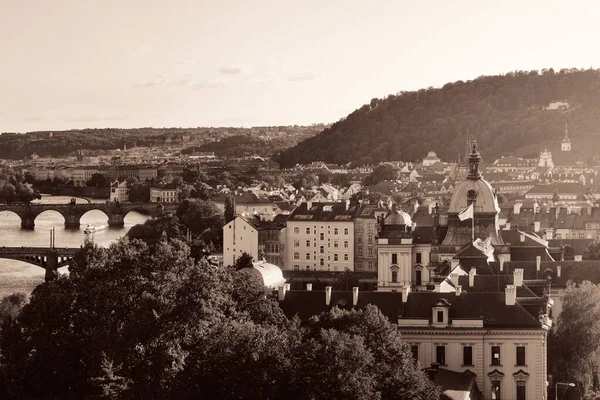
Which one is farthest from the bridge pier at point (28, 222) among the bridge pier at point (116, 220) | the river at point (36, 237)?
the bridge pier at point (116, 220)

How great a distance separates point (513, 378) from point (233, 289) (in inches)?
389

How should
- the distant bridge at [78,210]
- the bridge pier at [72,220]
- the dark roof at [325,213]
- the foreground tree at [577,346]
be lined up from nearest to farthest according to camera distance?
the foreground tree at [577,346]
the dark roof at [325,213]
the distant bridge at [78,210]
the bridge pier at [72,220]

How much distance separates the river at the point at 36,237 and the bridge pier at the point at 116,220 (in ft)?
2.06

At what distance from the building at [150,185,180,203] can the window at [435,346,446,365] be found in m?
130

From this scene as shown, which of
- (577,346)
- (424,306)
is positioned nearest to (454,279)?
(577,346)

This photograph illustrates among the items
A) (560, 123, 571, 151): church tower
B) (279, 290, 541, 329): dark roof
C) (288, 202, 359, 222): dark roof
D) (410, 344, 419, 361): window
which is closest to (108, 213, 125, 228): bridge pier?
(288, 202, 359, 222): dark roof

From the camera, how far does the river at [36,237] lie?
304ft

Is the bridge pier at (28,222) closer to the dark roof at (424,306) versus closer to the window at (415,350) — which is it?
the dark roof at (424,306)

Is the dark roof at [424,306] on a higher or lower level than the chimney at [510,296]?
lower

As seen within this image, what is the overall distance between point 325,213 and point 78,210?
6696 centimetres

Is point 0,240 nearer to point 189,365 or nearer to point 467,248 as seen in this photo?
point 467,248

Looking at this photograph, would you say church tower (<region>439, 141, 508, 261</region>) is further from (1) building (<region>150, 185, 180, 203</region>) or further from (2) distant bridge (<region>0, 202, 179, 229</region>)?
(1) building (<region>150, 185, 180, 203</region>)

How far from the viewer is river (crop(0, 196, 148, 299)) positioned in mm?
92625

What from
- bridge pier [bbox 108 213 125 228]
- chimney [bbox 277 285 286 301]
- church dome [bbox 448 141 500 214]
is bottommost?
bridge pier [bbox 108 213 125 228]
